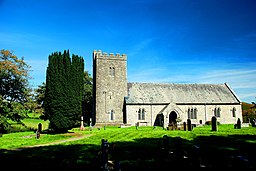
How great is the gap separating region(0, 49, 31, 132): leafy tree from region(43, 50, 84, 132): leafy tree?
222 inches

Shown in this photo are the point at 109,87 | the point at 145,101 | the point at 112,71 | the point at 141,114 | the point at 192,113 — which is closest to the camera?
the point at 141,114

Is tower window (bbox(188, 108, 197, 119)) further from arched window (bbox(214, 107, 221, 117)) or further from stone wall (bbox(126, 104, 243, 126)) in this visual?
arched window (bbox(214, 107, 221, 117))

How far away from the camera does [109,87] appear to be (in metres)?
37.5

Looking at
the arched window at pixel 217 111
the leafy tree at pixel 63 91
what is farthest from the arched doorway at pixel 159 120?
Result: the leafy tree at pixel 63 91

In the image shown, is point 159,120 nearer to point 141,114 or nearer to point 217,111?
point 141,114

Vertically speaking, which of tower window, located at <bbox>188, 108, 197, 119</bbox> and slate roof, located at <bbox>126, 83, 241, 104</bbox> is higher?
slate roof, located at <bbox>126, 83, 241, 104</bbox>

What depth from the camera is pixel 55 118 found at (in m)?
24.6

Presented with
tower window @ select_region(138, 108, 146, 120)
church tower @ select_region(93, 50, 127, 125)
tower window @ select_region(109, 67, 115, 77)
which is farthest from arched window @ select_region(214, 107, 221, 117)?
tower window @ select_region(109, 67, 115, 77)

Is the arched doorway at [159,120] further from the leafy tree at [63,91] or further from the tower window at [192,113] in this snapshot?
the leafy tree at [63,91]

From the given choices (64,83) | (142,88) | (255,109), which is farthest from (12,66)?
(255,109)

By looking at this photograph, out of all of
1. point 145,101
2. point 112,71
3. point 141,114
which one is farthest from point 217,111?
point 112,71

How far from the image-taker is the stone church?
36562 mm

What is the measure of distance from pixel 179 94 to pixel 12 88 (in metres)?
27.6

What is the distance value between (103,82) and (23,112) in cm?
1362
